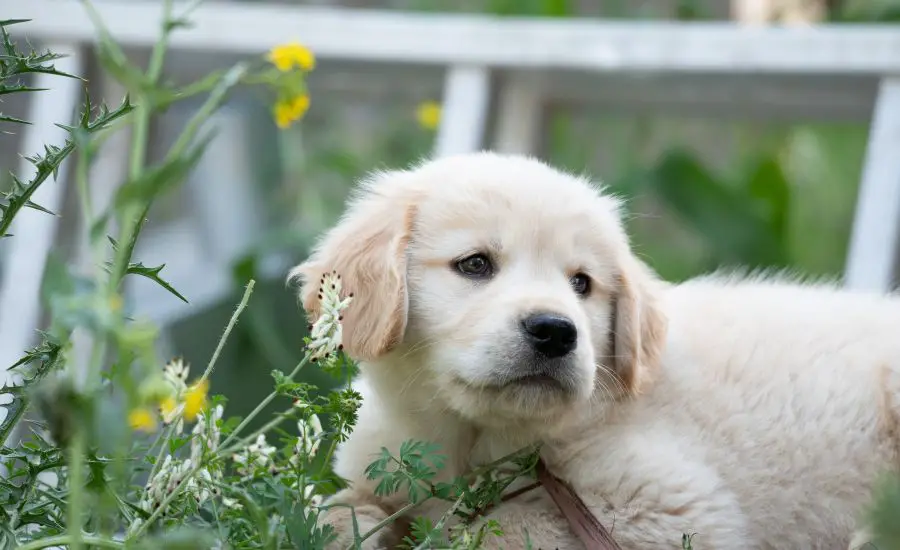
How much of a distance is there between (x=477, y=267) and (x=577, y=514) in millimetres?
544

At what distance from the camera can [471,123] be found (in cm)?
408

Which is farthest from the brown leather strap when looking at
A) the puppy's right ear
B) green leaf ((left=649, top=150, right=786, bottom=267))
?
green leaf ((left=649, top=150, right=786, bottom=267))

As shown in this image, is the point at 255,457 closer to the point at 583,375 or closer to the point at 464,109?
the point at 583,375

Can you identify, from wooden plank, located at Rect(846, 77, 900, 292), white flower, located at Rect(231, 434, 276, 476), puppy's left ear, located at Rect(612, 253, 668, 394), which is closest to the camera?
white flower, located at Rect(231, 434, 276, 476)

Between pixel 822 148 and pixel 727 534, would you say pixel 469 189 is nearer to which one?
pixel 727 534

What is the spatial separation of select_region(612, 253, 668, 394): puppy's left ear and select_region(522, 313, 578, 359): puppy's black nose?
32 centimetres

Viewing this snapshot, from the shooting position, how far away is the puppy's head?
2123 mm

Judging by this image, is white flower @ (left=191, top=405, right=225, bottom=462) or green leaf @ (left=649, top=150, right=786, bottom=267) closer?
white flower @ (left=191, top=405, right=225, bottom=462)

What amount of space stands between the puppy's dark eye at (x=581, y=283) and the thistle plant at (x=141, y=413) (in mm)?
450

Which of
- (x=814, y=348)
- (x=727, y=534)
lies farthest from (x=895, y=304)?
(x=727, y=534)

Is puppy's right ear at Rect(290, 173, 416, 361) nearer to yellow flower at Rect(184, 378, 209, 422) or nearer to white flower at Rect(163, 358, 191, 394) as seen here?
white flower at Rect(163, 358, 191, 394)

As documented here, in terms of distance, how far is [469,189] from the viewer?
7.72ft

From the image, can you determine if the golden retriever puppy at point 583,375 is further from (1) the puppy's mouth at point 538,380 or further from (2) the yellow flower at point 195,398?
(2) the yellow flower at point 195,398

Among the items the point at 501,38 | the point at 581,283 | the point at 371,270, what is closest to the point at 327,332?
the point at 371,270
